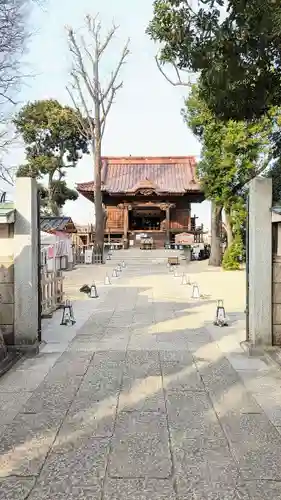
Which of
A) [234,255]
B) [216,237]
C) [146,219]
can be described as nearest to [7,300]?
[234,255]

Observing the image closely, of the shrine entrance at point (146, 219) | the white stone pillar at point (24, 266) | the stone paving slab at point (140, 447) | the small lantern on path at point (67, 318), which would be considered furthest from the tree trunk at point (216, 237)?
the stone paving slab at point (140, 447)

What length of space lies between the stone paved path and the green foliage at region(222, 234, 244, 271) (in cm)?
1502

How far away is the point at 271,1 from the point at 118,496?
15.8ft

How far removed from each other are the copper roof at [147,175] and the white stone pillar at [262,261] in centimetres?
3007

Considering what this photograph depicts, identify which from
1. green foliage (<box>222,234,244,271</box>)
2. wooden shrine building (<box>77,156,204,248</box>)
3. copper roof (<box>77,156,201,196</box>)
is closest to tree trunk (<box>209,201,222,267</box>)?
green foliage (<box>222,234,244,271</box>)

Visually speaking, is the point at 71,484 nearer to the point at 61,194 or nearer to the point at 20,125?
the point at 20,125

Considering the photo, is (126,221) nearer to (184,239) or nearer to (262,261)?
(184,239)

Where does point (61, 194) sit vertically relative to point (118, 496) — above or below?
above

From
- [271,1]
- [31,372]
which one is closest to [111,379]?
[31,372]

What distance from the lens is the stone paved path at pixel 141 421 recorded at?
2.70 metres

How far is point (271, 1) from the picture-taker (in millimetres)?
4812

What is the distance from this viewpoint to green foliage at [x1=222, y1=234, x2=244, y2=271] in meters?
21.9

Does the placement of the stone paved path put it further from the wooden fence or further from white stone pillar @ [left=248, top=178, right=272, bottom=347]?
the wooden fence

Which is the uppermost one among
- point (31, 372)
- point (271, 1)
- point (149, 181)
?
point (149, 181)
